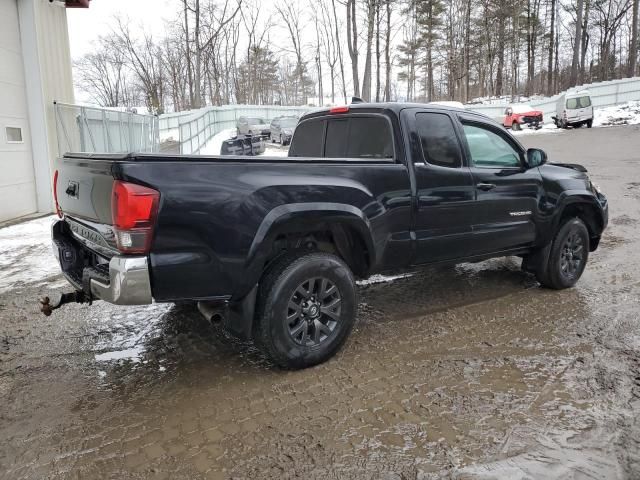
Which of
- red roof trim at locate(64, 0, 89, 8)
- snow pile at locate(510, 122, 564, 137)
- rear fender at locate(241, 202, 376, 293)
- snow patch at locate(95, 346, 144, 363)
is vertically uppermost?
red roof trim at locate(64, 0, 89, 8)

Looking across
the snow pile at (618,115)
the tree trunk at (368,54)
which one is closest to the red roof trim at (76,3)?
the tree trunk at (368,54)

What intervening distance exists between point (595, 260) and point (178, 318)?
5347mm

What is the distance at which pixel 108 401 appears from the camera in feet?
10.7

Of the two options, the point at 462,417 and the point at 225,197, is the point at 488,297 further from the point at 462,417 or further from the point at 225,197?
the point at 225,197

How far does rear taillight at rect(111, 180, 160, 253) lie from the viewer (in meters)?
2.83

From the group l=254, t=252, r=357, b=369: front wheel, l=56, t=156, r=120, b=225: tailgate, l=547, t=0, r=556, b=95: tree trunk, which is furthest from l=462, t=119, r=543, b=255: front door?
l=547, t=0, r=556, b=95: tree trunk

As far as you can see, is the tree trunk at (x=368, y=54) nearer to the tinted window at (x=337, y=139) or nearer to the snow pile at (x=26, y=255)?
the snow pile at (x=26, y=255)

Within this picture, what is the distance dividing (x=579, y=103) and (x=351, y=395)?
Answer: 29.9 metres

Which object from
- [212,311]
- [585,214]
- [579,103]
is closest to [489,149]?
[585,214]

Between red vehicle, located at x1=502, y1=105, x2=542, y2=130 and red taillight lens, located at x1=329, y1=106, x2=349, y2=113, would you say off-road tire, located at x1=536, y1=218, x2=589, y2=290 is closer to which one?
red taillight lens, located at x1=329, y1=106, x2=349, y2=113

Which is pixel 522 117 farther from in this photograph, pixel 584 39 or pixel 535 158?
pixel 584 39

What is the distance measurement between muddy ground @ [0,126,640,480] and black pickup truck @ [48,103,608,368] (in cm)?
48

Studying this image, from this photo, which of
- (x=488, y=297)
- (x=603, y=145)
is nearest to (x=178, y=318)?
(x=488, y=297)

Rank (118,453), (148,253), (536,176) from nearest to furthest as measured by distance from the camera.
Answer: (118,453), (148,253), (536,176)
